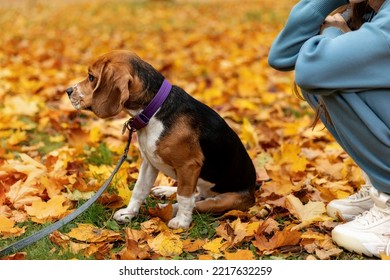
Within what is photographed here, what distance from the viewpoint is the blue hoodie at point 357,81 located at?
114 inches

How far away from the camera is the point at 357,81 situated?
9.73 feet

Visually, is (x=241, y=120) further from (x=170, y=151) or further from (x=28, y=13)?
(x=28, y=13)

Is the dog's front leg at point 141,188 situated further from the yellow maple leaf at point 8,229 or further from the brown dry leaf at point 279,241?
the brown dry leaf at point 279,241

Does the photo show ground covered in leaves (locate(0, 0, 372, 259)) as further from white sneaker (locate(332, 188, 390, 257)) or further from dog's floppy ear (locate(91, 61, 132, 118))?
dog's floppy ear (locate(91, 61, 132, 118))

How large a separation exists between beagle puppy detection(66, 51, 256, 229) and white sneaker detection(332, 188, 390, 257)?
734 millimetres

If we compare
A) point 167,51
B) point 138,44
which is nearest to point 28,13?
point 138,44

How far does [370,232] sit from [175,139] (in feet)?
3.71

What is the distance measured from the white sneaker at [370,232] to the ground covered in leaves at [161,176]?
3.3 inches

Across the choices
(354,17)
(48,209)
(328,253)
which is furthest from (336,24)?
(48,209)

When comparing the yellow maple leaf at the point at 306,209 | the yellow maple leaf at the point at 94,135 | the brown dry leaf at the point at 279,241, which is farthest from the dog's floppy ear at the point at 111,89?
the yellow maple leaf at the point at 94,135

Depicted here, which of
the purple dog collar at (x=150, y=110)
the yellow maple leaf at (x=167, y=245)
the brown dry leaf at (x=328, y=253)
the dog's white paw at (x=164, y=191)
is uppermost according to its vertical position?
the purple dog collar at (x=150, y=110)

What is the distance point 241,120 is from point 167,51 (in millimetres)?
4422

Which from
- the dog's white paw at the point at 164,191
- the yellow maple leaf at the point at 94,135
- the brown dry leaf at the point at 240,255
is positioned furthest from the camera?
the yellow maple leaf at the point at 94,135

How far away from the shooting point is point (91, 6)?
1650cm
